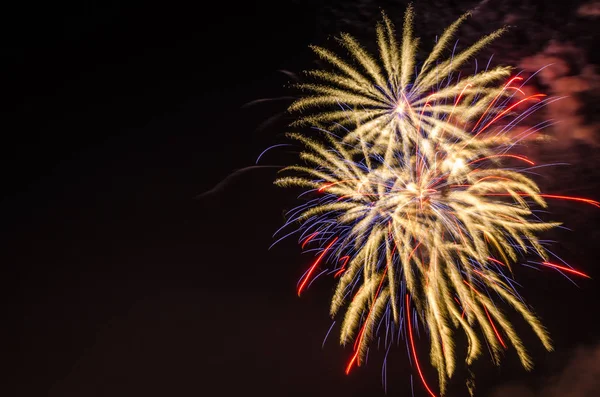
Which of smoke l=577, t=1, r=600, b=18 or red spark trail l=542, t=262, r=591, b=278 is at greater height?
smoke l=577, t=1, r=600, b=18

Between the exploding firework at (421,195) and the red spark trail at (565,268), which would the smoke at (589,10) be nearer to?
the exploding firework at (421,195)

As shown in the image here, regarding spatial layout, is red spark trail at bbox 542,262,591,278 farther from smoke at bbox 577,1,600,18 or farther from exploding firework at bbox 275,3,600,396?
smoke at bbox 577,1,600,18

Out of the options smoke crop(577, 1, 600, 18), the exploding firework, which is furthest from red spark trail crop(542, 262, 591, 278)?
smoke crop(577, 1, 600, 18)

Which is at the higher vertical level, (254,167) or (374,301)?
(254,167)

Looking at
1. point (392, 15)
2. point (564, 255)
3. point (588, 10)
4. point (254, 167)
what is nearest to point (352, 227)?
point (254, 167)

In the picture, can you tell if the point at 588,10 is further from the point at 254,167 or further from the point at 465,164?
the point at 254,167

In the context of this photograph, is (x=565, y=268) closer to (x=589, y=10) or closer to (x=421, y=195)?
(x=421, y=195)

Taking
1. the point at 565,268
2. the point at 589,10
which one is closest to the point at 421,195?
the point at 565,268

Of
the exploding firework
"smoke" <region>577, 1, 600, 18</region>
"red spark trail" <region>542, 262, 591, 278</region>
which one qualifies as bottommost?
"red spark trail" <region>542, 262, 591, 278</region>
